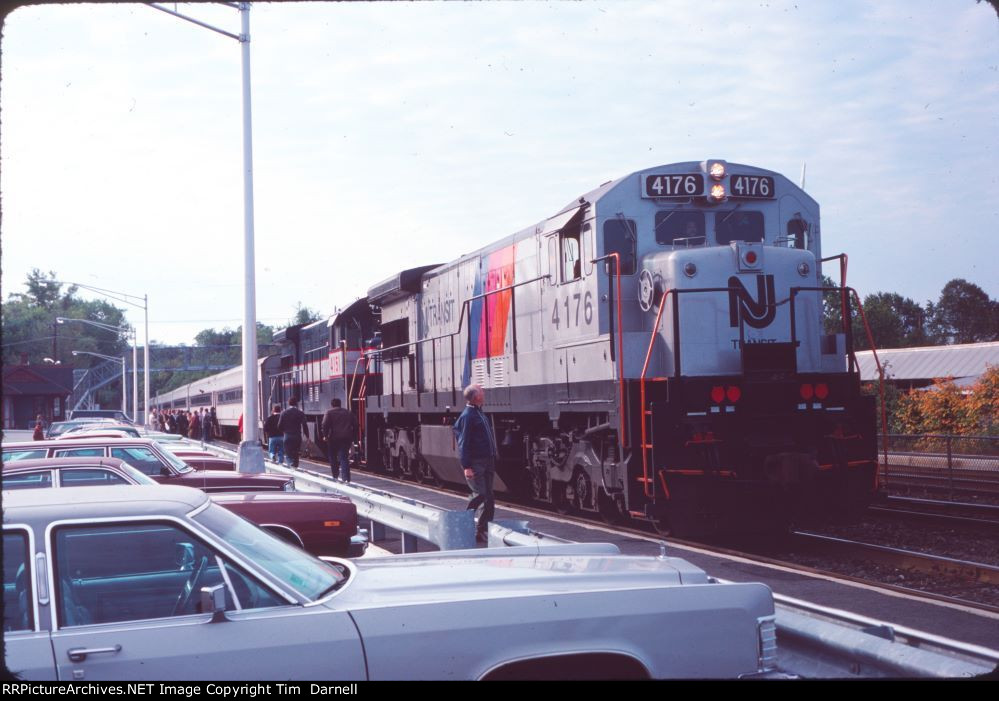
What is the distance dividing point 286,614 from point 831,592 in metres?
5.45

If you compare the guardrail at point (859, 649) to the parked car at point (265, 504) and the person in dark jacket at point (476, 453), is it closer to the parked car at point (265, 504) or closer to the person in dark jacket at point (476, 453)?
the parked car at point (265, 504)

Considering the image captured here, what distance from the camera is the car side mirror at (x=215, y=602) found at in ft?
11.9

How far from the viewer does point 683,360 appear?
10.5 m

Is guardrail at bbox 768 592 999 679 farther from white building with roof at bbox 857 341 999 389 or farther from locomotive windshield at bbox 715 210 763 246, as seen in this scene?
white building with roof at bbox 857 341 999 389

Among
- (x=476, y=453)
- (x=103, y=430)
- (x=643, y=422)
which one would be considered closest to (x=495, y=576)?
(x=643, y=422)

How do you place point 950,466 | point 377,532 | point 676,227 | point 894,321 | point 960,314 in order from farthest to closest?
point 960,314 → point 894,321 → point 950,466 → point 676,227 → point 377,532

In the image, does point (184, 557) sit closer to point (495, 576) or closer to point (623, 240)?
point (495, 576)

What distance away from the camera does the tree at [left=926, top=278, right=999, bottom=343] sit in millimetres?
65812

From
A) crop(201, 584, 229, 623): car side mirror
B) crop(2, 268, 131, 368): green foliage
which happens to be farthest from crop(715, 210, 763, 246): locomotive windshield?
crop(2, 268, 131, 368): green foliage

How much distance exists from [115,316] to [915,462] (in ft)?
158

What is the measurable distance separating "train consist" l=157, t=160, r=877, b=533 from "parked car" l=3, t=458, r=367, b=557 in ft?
10.8

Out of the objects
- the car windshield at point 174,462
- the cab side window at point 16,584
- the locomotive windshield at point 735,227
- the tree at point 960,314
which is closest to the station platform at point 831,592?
the car windshield at point 174,462

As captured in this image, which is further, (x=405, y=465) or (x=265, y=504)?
(x=405, y=465)

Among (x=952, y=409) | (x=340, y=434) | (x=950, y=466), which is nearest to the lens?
(x=950, y=466)
